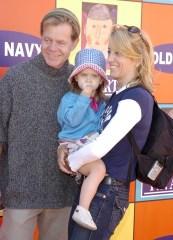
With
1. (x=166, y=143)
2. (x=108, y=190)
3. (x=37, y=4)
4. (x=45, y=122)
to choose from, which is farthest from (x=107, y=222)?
(x=37, y=4)

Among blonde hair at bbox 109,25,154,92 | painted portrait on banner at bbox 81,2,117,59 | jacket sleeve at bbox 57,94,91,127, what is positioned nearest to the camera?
blonde hair at bbox 109,25,154,92

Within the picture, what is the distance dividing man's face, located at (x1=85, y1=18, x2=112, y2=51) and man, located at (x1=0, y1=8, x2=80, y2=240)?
645 mm

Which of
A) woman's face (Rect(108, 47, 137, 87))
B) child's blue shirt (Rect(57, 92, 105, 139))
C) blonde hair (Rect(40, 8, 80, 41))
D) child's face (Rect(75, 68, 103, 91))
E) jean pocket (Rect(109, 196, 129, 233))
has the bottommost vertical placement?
jean pocket (Rect(109, 196, 129, 233))

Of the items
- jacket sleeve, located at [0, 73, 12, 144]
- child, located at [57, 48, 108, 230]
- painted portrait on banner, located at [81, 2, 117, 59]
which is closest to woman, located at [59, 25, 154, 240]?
child, located at [57, 48, 108, 230]

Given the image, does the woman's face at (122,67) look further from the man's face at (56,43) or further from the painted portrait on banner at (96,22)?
the painted portrait on banner at (96,22)

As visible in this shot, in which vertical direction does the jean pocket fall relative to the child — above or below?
below

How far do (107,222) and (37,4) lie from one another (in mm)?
1383

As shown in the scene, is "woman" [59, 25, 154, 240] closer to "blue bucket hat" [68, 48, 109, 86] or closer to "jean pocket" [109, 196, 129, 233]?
"jean pocket" [109, 196, 129, 233]

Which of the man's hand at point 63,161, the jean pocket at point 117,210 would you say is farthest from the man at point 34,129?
the jean pocket at point 117,210

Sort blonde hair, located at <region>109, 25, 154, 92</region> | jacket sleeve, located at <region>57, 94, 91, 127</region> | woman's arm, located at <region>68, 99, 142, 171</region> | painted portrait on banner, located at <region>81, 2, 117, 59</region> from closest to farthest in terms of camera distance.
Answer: woman's arm, located at <region>68, 99, 142, 171</region>
blonde hair, located at <region>109, 25, 154, 92</region>
jacket sleeve, located at <region>57, 94, 91, 127</region>
painted portrait on banner, located at <region>81, 2, 117, 59</region>

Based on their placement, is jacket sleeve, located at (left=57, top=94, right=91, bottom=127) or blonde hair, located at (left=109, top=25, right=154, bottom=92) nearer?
blonde hair, located at (left=109, top=25, right=154, bottom=92)

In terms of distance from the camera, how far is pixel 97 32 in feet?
8.82

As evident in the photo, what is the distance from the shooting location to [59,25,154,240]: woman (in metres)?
1.69

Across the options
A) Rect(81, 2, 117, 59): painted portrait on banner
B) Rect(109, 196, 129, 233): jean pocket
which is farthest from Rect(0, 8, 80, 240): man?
Rect(81, 2, 117, 59): painted portrait on banner
